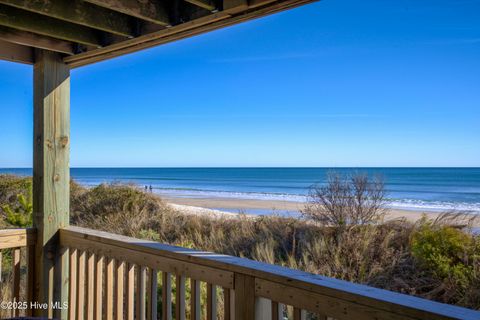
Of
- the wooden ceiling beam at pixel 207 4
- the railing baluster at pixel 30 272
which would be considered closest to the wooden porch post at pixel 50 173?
the railing baluster at pixel 30 272

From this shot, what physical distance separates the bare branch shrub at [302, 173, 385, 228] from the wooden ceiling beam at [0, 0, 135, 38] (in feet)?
13.4

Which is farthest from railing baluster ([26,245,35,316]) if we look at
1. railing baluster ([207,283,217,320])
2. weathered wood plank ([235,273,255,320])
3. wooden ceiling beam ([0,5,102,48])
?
weathered wood plank ([235,273,255,320])

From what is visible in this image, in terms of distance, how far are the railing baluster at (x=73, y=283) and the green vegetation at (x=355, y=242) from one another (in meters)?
2.30

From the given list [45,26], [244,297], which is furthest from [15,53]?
[244,297]

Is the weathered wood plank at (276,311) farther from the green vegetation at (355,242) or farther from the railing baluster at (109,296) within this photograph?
the green vegetation at (355,242)

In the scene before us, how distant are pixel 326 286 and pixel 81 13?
1.60 meters

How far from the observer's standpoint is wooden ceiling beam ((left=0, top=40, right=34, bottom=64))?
2.14 meters

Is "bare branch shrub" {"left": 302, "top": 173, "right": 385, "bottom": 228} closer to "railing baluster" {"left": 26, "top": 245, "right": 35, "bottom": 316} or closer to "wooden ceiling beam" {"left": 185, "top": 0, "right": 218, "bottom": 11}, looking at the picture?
"railing baluster" {"left": 26, "top": 245, "right": 35, "bottom": 316}

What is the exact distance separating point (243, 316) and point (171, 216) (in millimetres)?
6009

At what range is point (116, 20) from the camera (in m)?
1.79

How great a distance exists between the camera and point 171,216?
7.14 metres

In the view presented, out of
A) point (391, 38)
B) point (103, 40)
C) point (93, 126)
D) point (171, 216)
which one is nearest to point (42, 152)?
point (103, 40)

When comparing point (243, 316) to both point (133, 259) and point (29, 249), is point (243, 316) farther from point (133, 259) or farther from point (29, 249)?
point (29, 249)

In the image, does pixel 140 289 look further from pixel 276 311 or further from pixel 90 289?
pixel 276 311
